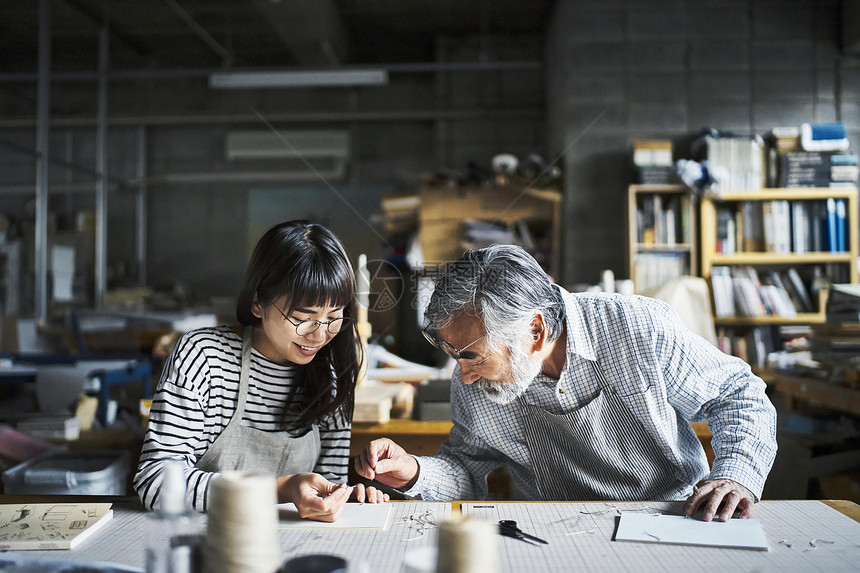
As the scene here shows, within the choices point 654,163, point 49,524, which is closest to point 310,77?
point 654,163

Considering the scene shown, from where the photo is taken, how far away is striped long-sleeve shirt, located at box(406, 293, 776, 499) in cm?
136

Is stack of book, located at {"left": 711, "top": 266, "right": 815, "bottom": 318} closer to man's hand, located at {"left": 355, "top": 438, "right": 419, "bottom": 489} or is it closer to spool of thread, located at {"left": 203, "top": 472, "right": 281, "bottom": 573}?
man's hand, located at {"left": 355, "top": 438, "right": 419, "bottom": 489}

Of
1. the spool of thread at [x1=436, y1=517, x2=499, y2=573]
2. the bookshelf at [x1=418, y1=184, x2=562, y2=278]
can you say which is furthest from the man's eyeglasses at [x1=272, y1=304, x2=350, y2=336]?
the bookshelf at [x1=418, y1=184, x2=562, y2=278]

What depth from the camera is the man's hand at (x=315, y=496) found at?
1131 millimetres

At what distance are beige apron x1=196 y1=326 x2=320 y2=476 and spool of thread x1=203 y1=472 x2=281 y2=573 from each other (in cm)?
58

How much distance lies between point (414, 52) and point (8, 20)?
391 centimetres

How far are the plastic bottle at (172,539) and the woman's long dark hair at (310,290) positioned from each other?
1.94 feet

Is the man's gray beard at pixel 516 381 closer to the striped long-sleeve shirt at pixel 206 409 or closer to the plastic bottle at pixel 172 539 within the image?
the striped long-sleeve shirt at pixel 206 409

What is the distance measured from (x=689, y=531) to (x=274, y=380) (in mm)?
875

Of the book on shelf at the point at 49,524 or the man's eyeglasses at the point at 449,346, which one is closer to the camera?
the book on shelf at the point at 49,524

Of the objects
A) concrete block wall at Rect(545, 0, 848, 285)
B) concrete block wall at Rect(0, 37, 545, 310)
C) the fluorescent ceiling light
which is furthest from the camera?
concrete block wall at Rect(0, 37, 545, 310)

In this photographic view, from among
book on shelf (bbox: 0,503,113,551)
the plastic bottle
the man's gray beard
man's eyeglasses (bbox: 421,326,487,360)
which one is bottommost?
book on shelf (bbox: 0,503,113,551)

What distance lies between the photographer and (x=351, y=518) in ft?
3.83

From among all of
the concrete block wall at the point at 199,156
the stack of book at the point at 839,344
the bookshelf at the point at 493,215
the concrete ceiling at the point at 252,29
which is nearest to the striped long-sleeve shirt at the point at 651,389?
the stack of book at the point at 839,344
